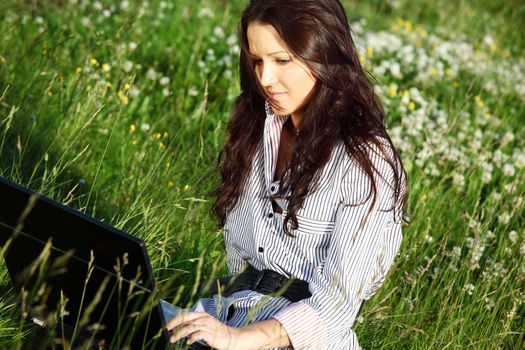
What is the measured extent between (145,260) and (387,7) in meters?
8.04

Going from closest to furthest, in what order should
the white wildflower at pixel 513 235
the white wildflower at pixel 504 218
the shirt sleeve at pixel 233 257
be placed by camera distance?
1. the shirt sleeve at pixel 233 257
2. the white wildflower at pixel 513 235
3. the white wildflower at pixel 504 218

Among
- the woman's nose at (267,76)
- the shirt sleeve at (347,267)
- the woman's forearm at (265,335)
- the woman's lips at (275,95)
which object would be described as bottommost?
the woman's forearm at (265,335)

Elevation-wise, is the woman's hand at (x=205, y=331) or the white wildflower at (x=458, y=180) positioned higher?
the woman's hand at (x=205, y=331)

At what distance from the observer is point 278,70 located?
98.9 inches

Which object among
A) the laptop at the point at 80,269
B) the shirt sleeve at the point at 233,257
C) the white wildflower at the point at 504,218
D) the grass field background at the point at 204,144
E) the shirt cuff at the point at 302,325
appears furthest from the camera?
the white wildflower at the point at 504,218

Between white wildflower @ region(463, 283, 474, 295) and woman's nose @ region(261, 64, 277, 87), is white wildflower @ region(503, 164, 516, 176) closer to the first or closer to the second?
white wildflower @ region(463, 283, 474, 295)

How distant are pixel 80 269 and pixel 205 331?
0.35m

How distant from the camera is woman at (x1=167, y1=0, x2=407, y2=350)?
7.64 ft

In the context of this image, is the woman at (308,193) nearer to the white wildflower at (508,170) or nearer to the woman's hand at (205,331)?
the woman's hand at (205,331)

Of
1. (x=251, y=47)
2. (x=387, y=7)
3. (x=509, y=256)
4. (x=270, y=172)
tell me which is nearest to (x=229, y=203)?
(x=270, y=172)

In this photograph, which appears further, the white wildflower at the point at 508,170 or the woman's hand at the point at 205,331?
the white wildflower at the point at 508,170

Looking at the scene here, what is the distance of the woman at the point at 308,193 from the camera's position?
2328mm

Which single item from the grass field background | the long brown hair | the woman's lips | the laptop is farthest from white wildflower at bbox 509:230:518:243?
the laptop

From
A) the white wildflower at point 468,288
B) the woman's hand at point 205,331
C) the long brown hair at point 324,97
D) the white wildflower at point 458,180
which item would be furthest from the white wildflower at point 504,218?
the woman's hand at point 205,331
